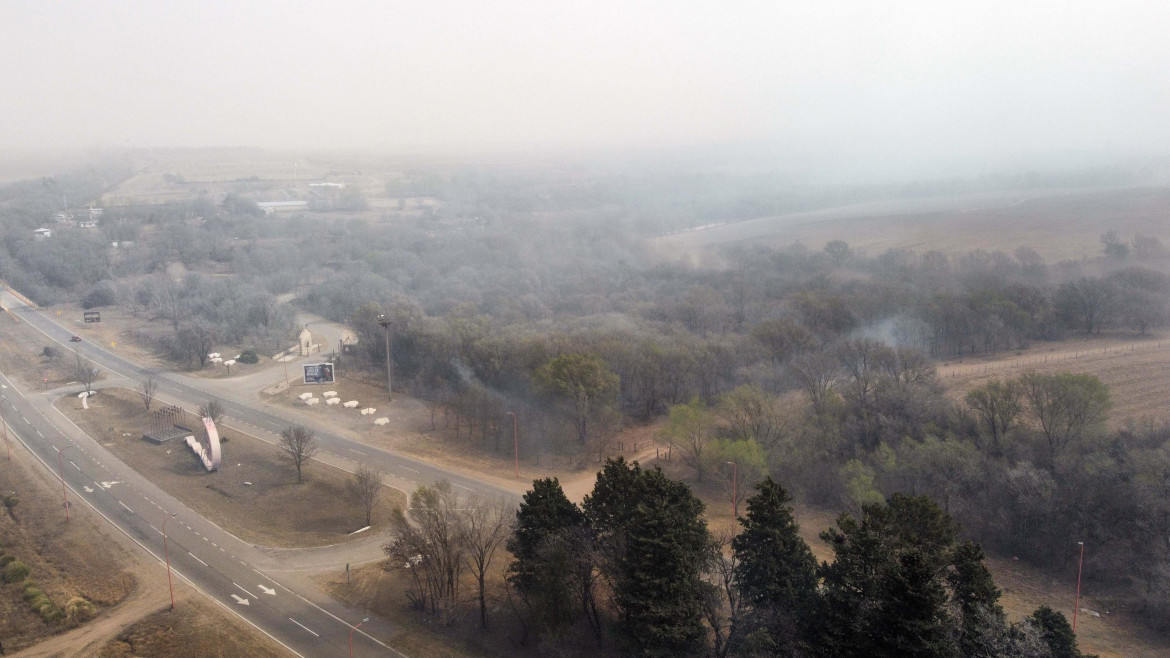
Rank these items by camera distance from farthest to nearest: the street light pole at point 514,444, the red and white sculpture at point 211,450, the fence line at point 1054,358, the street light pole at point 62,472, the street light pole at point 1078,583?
the fence line at point 1054,358 < the street light pole at point 514,444 < the red and white sculpture at point 211,450 < the street light pole at point 62,472 < the street light pole at point 1078,583

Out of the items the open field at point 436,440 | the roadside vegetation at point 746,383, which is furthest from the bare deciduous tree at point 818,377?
the open field at point 436,440

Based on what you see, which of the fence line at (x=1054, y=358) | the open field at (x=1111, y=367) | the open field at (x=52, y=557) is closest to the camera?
the open field at (x=52, y=557)

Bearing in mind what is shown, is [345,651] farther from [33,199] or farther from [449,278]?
[33,199]

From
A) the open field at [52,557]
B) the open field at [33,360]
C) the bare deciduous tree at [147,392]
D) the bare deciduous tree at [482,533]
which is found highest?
the bare deciduous tree at [482,533]

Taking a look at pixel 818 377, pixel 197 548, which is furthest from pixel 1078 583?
pixel 197 548

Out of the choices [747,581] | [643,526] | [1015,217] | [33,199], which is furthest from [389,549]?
[33,199]

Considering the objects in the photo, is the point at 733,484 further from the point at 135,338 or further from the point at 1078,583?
the point at 135,338

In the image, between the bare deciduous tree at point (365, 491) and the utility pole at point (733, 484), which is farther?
the bare deciduous tree at point (365, 491)

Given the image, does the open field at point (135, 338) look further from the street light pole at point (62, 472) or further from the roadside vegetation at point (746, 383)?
the street light pole at point (62, 472)
